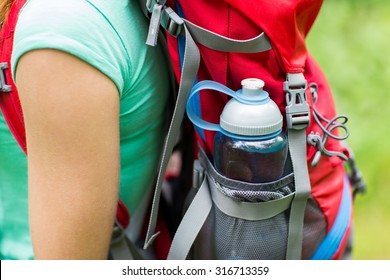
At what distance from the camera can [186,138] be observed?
1.42 meters

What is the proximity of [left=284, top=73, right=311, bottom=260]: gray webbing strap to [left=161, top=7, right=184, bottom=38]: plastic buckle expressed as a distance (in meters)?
0.21

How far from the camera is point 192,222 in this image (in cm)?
119

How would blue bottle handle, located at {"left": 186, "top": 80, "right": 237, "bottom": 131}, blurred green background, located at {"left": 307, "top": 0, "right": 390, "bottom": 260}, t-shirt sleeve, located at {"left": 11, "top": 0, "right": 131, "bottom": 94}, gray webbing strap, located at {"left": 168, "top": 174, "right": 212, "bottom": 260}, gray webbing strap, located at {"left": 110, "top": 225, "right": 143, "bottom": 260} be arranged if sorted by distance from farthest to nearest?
1. blurred green background, located at {"left": 307, "top": 0, "right": 390, "bottom": 260}
2. gray webbing strap, located at {"left": 110, "top": 225, "right": 143, "bottom": 260}
3. gray webbing strap, located at {"left": 168, "top": 174, "right": 212, "bottom": 260}
4. blue bottle handle, located at {"left": 186, "top": 80, "right": 237, "bottom": 131}
5. t-shirt sleeve, located at {"left": 11, "top": 0, "right": 131, "bottom": 94}

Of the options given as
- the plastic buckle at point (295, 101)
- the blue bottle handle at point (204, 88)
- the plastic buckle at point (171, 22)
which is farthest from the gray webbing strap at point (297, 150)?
the plastic buckle at point (171, 22)

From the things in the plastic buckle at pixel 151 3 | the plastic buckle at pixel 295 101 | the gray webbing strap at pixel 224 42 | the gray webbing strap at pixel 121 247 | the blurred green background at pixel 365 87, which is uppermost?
the plastic buckle at pixel 151 3

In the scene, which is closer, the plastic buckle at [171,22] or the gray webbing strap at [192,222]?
the plastic buckle at [171,22]

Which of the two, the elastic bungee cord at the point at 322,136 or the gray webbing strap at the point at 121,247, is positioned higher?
the elastic bungee cord at the point at 322,136

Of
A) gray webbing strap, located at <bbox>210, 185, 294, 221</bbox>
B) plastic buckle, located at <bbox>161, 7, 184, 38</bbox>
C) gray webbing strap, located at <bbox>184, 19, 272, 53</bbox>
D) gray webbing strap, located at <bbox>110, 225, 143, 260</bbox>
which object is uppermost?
plastic buckle, located at <bbox>161, 7, 184, 38</bbox>

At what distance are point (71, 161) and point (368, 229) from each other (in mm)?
1588

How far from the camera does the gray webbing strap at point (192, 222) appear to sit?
1186mm

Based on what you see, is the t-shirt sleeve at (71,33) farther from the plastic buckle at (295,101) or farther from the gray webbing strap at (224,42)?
the plastic buckle at (295,101)

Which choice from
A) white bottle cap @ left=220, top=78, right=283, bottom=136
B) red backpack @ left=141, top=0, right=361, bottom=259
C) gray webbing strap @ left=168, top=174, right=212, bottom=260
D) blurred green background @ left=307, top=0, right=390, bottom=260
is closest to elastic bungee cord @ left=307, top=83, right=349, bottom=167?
red backpack @ left=141, top=0, right=361, bottom=259

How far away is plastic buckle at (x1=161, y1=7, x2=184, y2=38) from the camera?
1.05m

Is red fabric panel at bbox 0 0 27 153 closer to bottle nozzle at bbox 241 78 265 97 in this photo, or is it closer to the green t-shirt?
the green t-shirt
